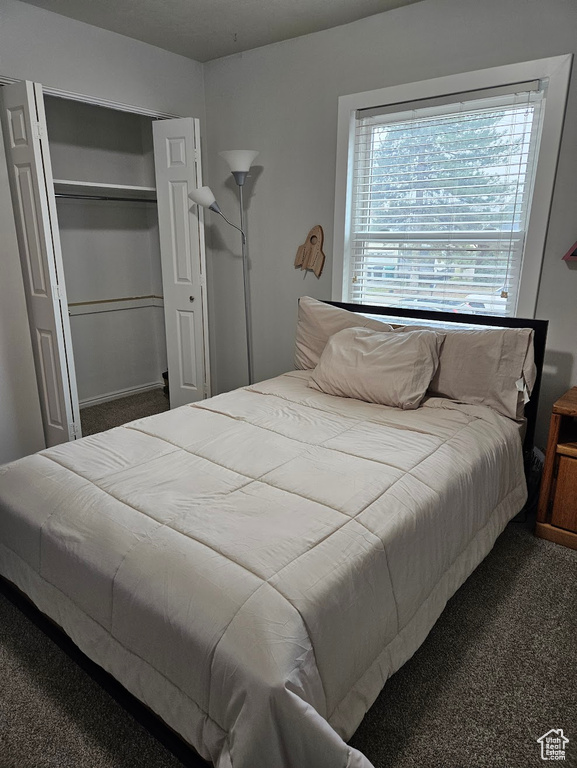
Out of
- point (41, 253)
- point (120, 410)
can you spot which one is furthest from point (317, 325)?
point (120, 410)

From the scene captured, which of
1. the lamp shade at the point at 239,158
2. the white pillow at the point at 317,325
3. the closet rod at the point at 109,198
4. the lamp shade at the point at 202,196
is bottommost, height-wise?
the white pillow at the point at 317,325

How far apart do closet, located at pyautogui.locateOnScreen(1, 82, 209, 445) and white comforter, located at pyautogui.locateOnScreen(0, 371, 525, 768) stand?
1.42 meters

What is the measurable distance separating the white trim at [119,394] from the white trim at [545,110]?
2.83m

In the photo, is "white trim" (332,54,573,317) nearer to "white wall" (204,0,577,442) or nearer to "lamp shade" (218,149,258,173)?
"white wall" (204,0,577,442)

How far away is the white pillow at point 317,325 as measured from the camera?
3.02 m

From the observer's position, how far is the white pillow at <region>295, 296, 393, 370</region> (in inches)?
119

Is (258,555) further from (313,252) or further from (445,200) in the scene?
(313,252)

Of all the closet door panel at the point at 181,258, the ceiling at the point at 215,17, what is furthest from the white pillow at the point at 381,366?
the ceiling at the point at 215,17

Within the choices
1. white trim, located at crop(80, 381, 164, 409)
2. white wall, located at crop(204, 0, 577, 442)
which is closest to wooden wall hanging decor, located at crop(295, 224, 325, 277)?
white wall, located at crop(204, 0, 577, 442)

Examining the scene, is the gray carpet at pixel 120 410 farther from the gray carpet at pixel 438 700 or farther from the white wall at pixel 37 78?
the gray carpet at pixel 438 700

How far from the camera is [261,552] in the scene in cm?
136

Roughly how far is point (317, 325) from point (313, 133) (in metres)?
1.36

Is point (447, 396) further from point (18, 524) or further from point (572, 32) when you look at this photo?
point (18, 524)

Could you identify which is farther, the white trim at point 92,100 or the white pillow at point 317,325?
the white pillow at point 317,325
